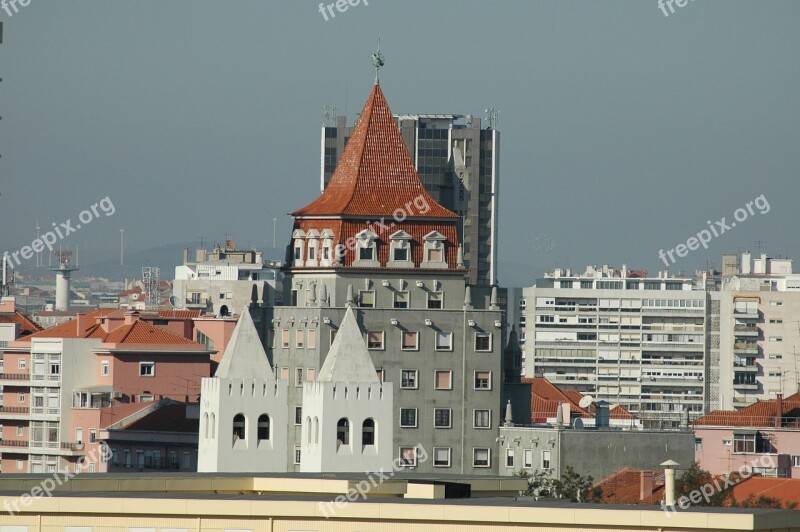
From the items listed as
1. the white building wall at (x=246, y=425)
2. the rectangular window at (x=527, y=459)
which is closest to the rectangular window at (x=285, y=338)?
the white building wall at (x=246, y=425)

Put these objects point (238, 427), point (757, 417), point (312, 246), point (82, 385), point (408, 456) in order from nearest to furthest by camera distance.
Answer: point (238, 427), point (408, 456), point (312, 246), point (757, 417), point (82, 385)

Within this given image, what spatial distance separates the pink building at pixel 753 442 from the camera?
11950cm

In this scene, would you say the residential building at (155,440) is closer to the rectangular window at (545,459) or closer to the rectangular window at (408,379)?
the rectangular window at (408,379)

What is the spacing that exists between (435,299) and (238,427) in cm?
1604

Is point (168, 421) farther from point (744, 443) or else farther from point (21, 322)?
point (21, 322)

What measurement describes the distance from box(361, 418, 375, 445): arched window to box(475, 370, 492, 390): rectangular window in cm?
1126

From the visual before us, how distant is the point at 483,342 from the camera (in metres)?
112

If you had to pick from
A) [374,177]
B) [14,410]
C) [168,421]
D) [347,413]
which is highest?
[374,177]

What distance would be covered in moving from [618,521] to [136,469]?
7212 centimetres

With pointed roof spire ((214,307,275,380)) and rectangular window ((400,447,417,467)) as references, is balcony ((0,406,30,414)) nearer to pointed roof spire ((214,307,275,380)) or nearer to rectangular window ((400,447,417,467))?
rectangular window ((400,447,417,467))

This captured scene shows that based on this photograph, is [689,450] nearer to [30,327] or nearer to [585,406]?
[585,406]

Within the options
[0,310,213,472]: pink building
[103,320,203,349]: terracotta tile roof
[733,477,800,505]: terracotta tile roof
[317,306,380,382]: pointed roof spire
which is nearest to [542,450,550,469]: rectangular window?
[317,306,380,382]: pointed roof spire

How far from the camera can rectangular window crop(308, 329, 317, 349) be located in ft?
364

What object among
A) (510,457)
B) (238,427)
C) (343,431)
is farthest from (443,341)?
(238,427)
